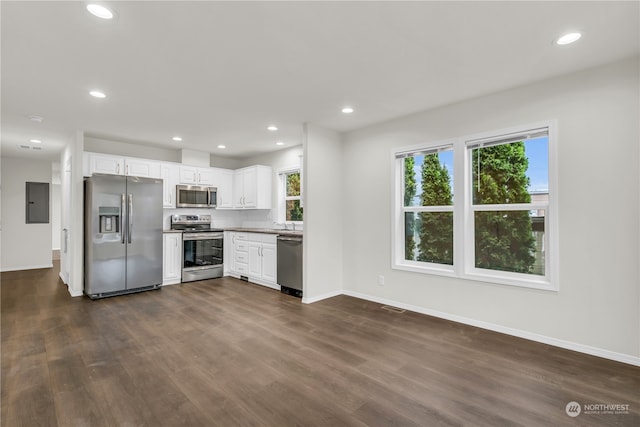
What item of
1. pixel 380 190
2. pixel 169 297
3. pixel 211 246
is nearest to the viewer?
pixel 380 190

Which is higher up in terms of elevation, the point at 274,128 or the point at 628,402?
the point at 274,128

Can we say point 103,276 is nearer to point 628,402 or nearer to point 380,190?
point 380,190

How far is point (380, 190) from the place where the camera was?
173 inches

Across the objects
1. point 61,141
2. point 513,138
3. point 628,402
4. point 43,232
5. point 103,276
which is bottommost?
point 628,402

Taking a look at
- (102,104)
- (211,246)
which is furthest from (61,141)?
(211,246)

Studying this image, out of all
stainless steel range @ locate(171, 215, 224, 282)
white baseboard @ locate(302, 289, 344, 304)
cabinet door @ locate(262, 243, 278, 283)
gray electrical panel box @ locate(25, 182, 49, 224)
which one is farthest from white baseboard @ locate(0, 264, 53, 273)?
white baseboard @ locate(302, 289, 344, 304)

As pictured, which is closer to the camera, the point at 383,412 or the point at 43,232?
the point at 383,412

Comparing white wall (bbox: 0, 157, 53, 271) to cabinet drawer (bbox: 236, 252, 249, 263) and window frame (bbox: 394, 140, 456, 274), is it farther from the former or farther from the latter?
window frame (bbox: 394, 140, 456, 274)

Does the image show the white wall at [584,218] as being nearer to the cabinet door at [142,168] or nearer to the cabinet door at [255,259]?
the cabinet door at [255,259]

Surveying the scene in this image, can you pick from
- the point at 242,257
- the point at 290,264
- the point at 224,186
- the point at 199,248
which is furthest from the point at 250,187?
the point at 290,264

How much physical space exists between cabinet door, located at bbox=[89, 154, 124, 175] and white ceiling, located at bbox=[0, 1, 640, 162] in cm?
97

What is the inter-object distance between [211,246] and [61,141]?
3.14 m

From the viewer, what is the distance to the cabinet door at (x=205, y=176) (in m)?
6.21

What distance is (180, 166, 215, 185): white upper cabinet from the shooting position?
5977mm
